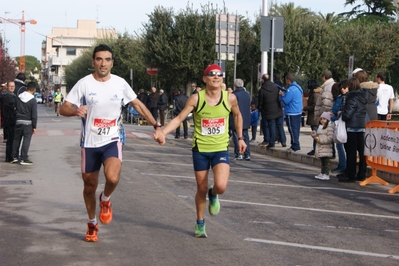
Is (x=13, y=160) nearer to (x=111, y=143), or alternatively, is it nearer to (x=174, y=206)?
(x=174, y=206)

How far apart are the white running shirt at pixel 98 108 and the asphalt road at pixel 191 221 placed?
1091 millimetres

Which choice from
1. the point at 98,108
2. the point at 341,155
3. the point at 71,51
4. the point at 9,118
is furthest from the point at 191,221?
the point at 71,51

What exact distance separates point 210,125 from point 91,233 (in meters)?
1.70

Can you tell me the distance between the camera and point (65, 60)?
131875 millimetres

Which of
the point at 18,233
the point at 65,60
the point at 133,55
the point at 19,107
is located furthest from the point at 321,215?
the point at 65,60

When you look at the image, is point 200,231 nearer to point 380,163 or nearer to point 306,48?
point 380,163

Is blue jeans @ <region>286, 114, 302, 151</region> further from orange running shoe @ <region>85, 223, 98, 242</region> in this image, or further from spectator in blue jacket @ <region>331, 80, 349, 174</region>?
orange running shoe @ <region>85, 223, 98, 242</region>

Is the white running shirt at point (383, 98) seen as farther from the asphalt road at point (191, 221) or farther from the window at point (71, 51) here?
the window at point (71, 51)

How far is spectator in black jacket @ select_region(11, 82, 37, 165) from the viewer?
47.3ft

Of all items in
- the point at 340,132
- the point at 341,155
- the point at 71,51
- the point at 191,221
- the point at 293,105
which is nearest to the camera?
the point at 191,221

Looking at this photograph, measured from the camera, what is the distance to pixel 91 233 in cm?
716

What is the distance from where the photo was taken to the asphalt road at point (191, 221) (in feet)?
21.6

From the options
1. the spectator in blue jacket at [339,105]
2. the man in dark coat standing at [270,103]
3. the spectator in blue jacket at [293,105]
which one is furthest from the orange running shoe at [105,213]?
the man in dark coat standing at [270,103]

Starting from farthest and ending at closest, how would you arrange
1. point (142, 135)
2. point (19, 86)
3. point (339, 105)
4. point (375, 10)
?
point (375, 10), point (142, 135), point (19, 86), point (339, 105)
